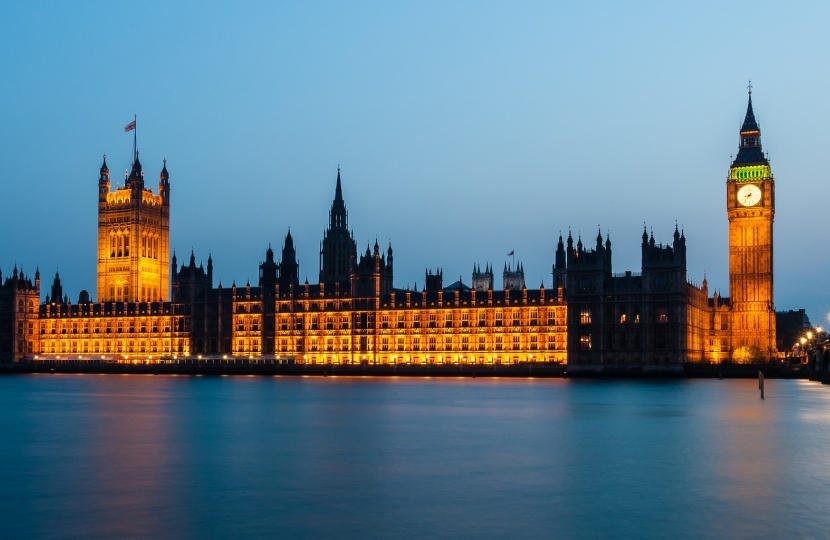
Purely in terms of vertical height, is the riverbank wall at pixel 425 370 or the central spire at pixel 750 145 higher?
the central spire at pixel 750 145

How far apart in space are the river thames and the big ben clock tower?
7842cm

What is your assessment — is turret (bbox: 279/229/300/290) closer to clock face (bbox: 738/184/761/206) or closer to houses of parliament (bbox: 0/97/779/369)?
houses of parliament (bbox: 0/97/779/369)

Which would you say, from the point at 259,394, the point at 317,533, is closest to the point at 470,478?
the point at 317,533

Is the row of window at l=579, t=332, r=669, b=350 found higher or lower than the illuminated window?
lower

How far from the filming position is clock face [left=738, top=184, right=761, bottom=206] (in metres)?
142

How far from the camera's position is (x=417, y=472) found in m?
34.1

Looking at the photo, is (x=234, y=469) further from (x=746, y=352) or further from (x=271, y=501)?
(x=746, y=352)

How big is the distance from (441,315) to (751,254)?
40604mm

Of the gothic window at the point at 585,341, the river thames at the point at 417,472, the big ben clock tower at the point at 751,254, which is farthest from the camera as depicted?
the big ben clock tower at the point at 751,254

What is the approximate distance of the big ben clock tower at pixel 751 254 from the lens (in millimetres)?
139000

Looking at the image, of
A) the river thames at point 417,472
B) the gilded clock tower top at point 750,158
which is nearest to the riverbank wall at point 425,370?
the gilded clock tower top at point 750,158

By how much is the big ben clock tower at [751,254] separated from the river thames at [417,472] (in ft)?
257

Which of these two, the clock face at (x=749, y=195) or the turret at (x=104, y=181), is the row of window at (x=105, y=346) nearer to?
the turret at (x=104, y=181)

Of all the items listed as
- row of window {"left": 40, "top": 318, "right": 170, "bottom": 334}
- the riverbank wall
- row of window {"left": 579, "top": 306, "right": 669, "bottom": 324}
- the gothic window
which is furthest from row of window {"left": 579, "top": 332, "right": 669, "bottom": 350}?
row of window {"left": 40, "top": 318, "right": 170, "bottom": 334}
